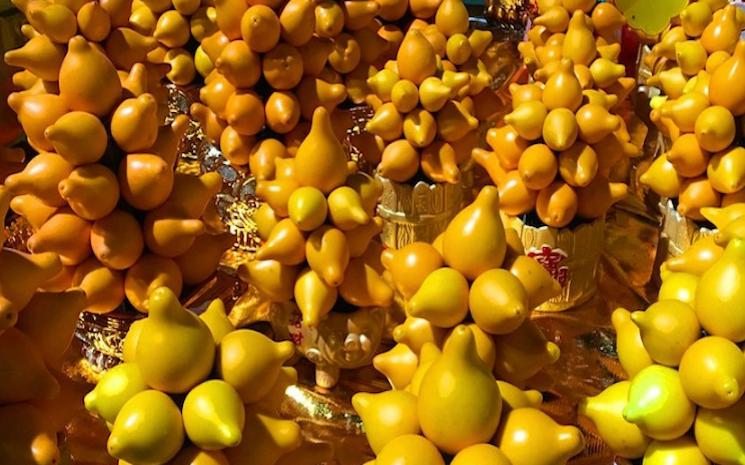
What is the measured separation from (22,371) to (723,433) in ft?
1.61

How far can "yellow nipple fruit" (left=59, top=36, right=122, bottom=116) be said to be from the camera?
748 millimetres

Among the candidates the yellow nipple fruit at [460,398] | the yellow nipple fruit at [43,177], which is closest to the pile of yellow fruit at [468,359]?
the yellow nipple fruit at [460,398]

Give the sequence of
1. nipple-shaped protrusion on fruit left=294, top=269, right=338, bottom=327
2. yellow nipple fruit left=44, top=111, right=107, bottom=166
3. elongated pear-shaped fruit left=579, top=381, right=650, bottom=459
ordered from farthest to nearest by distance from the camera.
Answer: nipple-shaped protrusion on fruit left=294, top=269, right=338, bottom=327
yellow nipple fruit left=44, top=111, right=107, bottom=166
elongated pear-shaped fruit left=579, top=381, right=650, bottom=459

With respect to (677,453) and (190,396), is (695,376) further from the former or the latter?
(190,396)

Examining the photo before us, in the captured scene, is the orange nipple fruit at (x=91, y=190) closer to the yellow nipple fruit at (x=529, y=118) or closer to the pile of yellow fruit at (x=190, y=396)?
the pile of yellow fruit at (x=190, y=396)

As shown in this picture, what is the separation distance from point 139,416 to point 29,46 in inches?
17.0

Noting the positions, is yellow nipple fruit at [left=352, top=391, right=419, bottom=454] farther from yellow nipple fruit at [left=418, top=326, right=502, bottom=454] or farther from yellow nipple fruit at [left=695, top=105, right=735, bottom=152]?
yellow nipple fruit at [left=695, top=105, right=735, bottom=152]

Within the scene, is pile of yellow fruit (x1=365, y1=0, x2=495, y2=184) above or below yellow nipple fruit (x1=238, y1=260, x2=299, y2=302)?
above

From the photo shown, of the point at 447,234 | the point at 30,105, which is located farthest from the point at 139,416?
the point at 30,105

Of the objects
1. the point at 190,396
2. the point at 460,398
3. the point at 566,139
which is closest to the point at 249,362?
the point at 190,396

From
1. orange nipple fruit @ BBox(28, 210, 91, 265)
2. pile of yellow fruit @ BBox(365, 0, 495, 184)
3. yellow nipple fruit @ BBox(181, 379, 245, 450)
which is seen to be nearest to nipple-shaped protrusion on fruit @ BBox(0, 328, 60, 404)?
yellow nipple fruit @ BBox(181, 379, 245, 450)

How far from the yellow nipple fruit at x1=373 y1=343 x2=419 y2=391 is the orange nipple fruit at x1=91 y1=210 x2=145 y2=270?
0.27 metres

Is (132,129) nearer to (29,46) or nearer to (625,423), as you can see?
(29,46)

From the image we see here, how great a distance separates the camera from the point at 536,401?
2.02 ft
